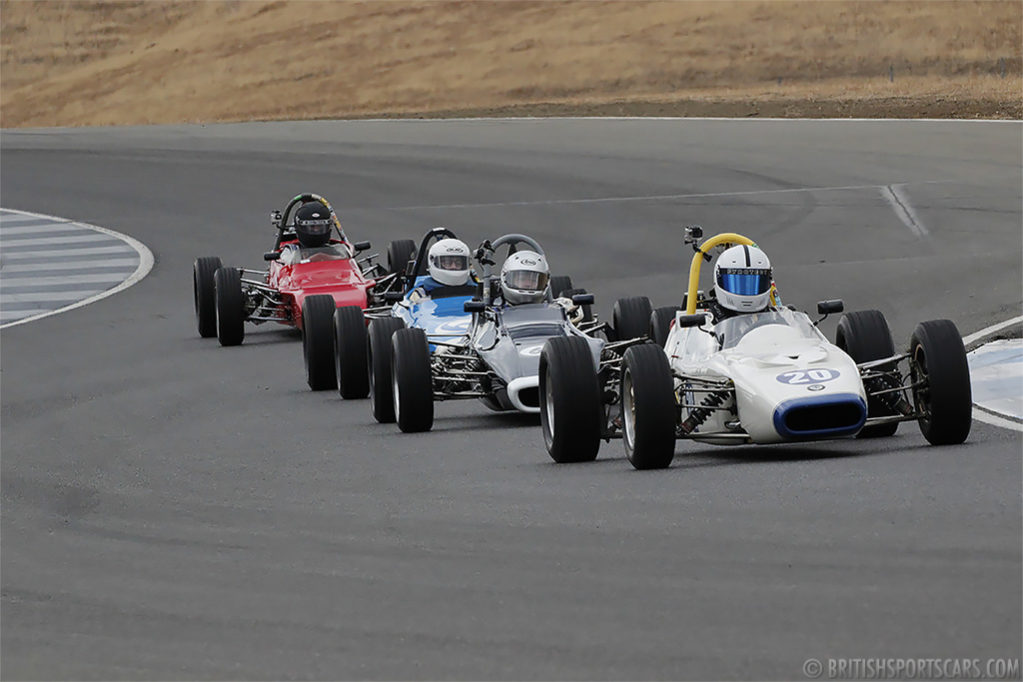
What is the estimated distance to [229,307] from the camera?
20.5 metres

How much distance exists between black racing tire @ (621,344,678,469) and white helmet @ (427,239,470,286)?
565 cm

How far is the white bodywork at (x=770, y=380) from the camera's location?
440 inches

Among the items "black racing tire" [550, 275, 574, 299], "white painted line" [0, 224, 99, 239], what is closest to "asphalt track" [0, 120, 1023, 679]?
"black racing tire" [550, 275, 574, 299]

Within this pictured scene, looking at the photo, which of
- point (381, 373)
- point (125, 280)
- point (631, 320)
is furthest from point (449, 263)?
point (125, 280)

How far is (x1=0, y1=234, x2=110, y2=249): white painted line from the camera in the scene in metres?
30.8

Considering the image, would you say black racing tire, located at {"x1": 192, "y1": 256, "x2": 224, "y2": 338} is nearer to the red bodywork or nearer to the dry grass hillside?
the red bodywork

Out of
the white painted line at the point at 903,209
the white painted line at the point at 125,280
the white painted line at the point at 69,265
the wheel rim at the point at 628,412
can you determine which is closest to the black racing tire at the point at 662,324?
the wheel rim at the point at 628,412

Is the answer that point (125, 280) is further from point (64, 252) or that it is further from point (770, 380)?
point (770, 380)

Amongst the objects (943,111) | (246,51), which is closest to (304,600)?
(943,111)

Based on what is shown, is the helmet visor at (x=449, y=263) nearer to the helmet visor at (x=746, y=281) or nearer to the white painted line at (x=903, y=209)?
the helmet visor at (x=746, y=281)

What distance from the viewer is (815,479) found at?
10.6 metres

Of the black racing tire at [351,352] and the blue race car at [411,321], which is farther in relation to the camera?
the black racing tire at [351,352]

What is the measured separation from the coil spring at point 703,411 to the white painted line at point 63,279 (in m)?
16.3

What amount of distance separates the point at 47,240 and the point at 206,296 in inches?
417
